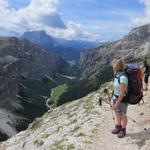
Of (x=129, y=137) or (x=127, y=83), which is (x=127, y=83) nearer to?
(x=127, y=83)

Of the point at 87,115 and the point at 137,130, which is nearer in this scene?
the point at 137,130

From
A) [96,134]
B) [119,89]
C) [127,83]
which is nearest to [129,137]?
[96,134]

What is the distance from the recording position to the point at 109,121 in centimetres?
3694

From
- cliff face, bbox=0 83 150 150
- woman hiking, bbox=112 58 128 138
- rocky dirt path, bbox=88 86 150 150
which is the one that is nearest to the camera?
woman hiking, bbox=112 58 128 138

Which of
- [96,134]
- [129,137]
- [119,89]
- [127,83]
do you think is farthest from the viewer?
[96,134]

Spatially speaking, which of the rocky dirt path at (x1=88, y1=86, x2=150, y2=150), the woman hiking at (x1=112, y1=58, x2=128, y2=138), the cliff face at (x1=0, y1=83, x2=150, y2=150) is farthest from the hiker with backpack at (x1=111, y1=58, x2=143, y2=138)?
the cliff face at (x1=0, y1=83, x2=150, y2=150)

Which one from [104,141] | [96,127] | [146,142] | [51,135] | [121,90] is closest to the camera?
[121,90]

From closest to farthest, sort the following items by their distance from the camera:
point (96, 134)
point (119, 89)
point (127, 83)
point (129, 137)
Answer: point (127, 83), point (119, 89), point (129, 137), point (96, 134)

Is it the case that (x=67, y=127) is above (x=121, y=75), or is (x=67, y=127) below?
below

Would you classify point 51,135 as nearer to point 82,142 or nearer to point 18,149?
point 18,149

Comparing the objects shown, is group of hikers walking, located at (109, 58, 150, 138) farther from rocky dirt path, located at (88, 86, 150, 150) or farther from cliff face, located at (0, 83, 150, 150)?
cliff face, located at (0, 83, 150, 150)

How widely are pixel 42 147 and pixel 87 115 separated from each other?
8.50 m

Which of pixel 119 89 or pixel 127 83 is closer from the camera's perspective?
pixel 127 83

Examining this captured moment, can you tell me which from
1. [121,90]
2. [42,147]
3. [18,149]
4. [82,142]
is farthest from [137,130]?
[18,149]
